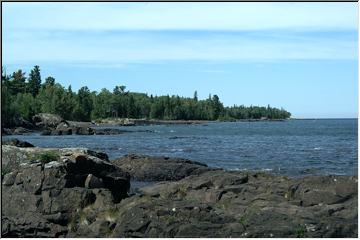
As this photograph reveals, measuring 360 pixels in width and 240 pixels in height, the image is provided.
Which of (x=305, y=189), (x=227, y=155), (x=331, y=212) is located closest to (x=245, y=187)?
(x=305, y=189)

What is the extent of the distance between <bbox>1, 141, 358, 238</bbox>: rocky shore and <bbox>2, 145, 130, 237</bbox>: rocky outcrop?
26mm

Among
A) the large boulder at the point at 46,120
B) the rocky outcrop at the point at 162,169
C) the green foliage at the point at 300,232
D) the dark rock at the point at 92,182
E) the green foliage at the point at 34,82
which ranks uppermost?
the green foliage at the point at 34,82

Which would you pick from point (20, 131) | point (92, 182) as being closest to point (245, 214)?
point (92, 182)

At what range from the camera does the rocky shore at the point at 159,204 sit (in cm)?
1310

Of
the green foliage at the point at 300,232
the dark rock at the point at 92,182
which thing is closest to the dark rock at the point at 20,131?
the dark rock at the point at 92,182

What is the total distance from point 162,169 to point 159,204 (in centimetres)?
1758

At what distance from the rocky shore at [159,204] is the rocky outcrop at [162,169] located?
9391 millimetres

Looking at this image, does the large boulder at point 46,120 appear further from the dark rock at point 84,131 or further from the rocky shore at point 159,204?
the rocky shore at point 159,204

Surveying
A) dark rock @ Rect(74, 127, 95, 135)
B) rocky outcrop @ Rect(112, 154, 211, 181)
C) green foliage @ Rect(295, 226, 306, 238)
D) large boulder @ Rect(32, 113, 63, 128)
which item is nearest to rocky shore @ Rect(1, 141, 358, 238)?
green foliage @ Rect(295, 226, 306, 238)

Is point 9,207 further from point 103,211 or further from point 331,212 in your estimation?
point 331,212

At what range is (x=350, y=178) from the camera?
17.6m

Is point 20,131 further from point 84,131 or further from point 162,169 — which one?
point 162,169

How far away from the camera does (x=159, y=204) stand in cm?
1456

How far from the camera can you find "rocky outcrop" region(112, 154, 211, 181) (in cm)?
3142
